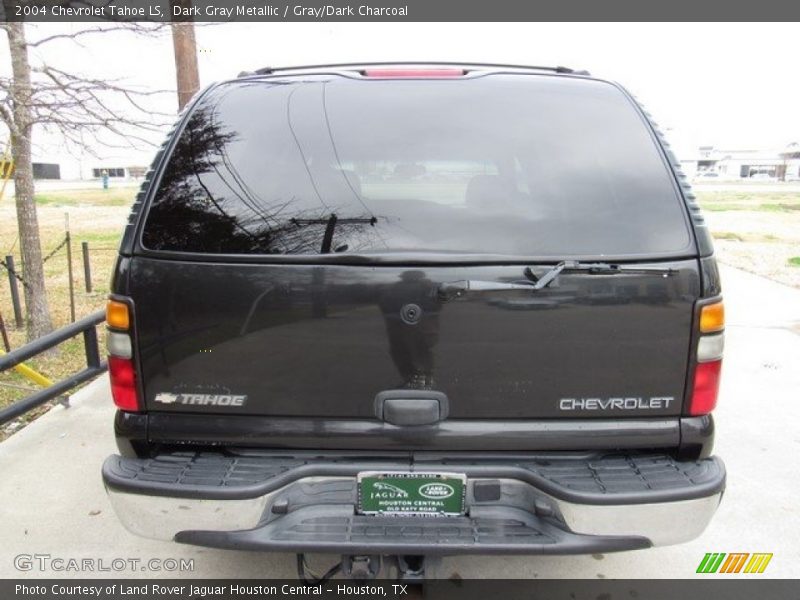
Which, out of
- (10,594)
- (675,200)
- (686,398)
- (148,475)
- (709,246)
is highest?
(675,200)

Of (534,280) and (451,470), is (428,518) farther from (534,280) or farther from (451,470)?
(534,280)

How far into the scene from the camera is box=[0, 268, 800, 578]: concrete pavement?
8.59ft

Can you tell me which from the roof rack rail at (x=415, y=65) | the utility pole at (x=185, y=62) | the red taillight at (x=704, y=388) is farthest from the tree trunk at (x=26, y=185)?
Result: the red taillight at (x=704, y=388)

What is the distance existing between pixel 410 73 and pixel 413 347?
1058 mm

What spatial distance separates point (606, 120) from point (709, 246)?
1.87 feet

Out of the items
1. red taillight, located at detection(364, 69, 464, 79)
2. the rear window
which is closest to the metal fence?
the rear window

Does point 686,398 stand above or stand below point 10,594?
above

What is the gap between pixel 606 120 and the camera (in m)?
2.14

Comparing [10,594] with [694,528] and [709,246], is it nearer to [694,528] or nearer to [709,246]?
[694,528]

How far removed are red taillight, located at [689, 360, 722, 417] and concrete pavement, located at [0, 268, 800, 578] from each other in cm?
100

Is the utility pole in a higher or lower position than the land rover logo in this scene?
higher

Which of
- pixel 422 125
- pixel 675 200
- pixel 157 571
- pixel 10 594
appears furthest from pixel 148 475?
pixel 675 200

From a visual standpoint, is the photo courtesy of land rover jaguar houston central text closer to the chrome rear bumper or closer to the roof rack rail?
the chrome rear bumper

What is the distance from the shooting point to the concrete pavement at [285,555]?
2617 mm
